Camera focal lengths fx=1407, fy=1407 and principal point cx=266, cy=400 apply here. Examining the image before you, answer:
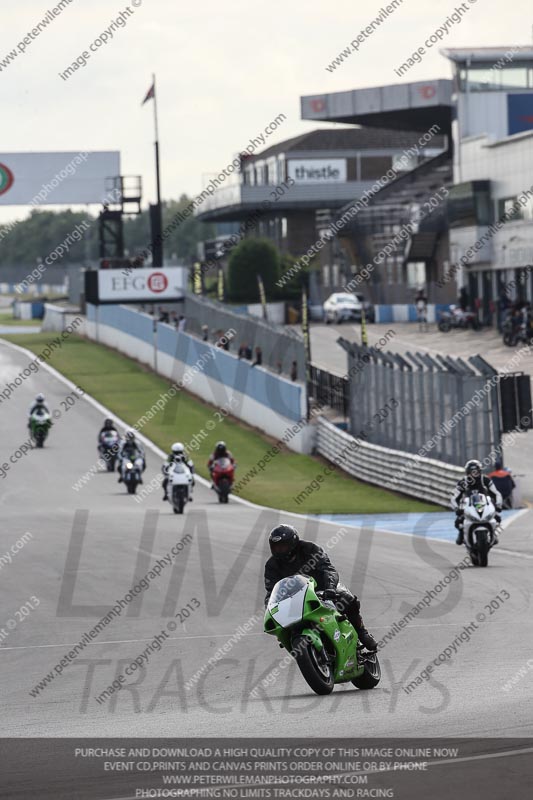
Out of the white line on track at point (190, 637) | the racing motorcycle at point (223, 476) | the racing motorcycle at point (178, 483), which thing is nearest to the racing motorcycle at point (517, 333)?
the racing motorcycle at point (223, 476)

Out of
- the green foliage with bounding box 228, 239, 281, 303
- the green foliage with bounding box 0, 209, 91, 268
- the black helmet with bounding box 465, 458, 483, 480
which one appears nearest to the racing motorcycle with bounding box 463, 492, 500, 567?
the black helmet with bounding box 465, 458, 483, 480

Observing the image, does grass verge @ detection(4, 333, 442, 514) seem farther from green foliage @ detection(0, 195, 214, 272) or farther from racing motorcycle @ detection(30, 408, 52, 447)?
green foliage @ detection(0, 195, 214, 272)

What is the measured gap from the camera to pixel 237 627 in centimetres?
1441

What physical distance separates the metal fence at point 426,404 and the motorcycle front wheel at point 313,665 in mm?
18561

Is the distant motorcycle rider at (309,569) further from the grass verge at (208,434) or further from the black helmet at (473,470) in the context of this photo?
the grass verge at (208,434)

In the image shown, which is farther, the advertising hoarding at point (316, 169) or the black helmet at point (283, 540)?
the advertising hoarding at point (316, 169)

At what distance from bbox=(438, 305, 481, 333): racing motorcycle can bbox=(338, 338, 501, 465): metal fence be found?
25188 mm

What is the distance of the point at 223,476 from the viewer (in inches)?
1165

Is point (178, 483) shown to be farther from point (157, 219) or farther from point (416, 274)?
point (416, 274)

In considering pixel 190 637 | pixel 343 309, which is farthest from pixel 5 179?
pixel 190 637

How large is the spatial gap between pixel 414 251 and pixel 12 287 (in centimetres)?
10539

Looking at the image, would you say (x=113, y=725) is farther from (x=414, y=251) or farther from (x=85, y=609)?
(x=414, y=251)

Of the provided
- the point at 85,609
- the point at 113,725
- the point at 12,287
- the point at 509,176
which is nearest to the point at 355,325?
the point at 509,176

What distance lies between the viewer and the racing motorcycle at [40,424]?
41.2m
